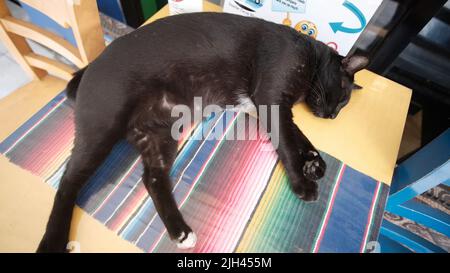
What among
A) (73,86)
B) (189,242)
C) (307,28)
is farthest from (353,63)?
(73,86)

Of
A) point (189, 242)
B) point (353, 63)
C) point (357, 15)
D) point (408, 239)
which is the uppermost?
point (357, 15)

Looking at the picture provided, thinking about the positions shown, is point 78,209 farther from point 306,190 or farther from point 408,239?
point 408,239

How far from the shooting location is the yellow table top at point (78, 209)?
0.63 meters

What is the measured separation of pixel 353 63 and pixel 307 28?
0.74 ft

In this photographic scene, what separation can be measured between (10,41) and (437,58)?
5.42ft

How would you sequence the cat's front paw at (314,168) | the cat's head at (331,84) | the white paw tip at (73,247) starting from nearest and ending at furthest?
the white paw tip at (73,247)
the cat's front paw at (314,168)
the cat's head at (331,84)

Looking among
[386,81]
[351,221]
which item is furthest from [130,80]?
[386,81]

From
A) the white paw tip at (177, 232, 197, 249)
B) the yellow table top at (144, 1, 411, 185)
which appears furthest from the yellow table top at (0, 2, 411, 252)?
the white paw tip at (177, 232, 197, 249)

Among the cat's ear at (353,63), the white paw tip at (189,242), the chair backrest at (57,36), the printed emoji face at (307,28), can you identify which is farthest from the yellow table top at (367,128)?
the chair backrest at (57,36)

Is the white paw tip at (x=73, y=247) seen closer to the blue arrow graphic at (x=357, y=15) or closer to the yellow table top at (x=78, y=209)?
the yellow table top at (x=78, y=209)

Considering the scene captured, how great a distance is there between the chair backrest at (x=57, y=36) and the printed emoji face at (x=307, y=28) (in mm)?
696

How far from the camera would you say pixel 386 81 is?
97cm

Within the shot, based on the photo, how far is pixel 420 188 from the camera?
71 cm

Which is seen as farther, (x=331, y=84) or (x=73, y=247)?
(x=331, y=84)
